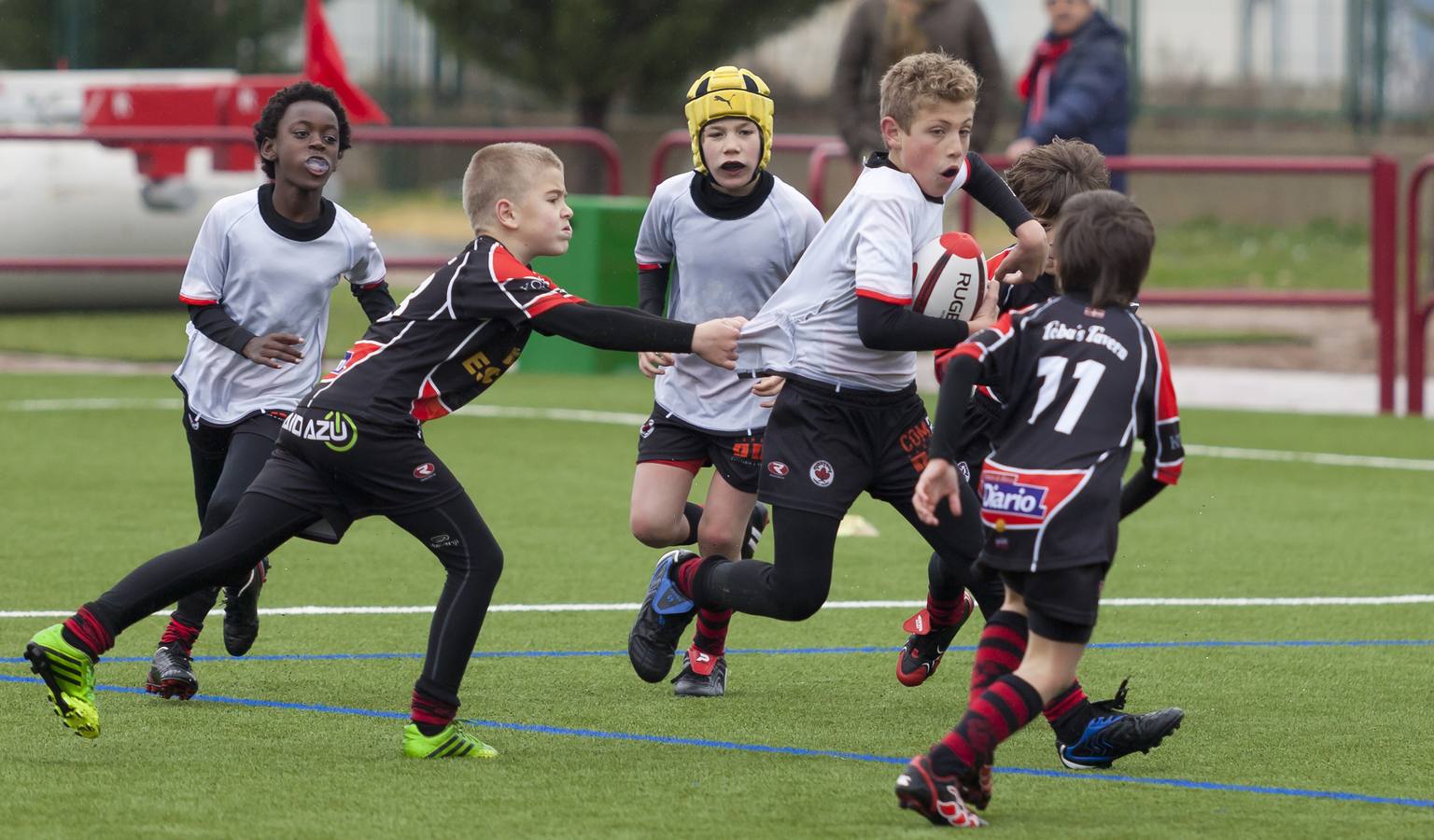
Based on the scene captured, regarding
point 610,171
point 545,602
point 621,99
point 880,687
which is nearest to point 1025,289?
point 880,687

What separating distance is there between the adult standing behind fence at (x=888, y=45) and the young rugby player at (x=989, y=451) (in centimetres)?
596

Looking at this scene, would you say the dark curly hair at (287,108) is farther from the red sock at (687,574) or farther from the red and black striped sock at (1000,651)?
the red and black striped sock at (1000,651)

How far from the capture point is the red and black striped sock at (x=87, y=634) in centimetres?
523

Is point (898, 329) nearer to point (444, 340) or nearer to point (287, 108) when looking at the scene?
point (444, 340)

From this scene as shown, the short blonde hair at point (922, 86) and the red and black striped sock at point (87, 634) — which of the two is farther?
the short blonde hair at point (922, 86)

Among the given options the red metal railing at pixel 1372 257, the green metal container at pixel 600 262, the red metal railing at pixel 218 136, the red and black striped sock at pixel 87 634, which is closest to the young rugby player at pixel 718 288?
the red and black striped sock at pixel 87 634

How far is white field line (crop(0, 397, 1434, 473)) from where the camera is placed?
11273 millimetres

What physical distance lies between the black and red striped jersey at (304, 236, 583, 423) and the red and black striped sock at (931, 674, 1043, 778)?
4.81 feet

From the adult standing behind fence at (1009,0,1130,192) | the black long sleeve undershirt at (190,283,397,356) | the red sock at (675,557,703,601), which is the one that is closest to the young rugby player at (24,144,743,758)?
the black long sleeve undershirt at (190,283,397,356)

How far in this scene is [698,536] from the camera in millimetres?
6488

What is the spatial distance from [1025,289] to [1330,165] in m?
7.53

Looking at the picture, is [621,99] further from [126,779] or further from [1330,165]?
[126,779]

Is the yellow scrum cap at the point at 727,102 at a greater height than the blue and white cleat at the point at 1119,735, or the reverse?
the yellow scrum cap at the point at 727,102

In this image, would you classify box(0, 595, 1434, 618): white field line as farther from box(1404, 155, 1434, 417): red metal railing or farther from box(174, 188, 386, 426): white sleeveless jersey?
box(1404, 155, 1434, 417): red metal railing
